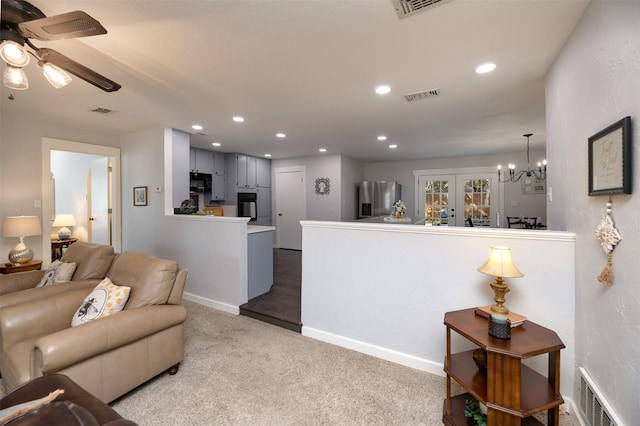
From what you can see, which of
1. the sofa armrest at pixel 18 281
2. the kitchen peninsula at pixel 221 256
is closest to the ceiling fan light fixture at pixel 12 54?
the sofa armrest at pixel 18 281

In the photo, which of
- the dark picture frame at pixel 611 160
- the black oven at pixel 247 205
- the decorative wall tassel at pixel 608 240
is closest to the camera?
the dark picture frame at pixel 611 160

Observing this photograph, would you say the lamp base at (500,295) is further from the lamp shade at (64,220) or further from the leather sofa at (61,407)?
the lamp shade at (64,220)

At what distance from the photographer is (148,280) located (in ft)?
6.55

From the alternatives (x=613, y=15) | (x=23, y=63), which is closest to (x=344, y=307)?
(x=613, y=15)

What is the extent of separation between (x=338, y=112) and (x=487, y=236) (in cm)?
227

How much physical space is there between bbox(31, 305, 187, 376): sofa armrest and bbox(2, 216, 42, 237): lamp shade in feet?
8.59

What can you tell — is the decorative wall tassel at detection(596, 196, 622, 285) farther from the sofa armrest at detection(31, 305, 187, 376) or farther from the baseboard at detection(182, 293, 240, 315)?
the baseboard at detection(182, 293, 240, 315)

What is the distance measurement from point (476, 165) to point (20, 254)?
8.28m

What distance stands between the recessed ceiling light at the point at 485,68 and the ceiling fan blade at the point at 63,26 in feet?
8.59

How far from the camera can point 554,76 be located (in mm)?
2105

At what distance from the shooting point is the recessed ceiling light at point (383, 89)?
2587 millimetres

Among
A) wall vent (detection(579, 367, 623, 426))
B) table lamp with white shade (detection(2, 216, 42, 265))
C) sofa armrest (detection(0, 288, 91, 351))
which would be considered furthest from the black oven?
wall vent (detection(579, 367, 623, 426))

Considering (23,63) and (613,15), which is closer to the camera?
(613,15)

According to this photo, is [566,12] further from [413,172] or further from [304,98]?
[413,172]
